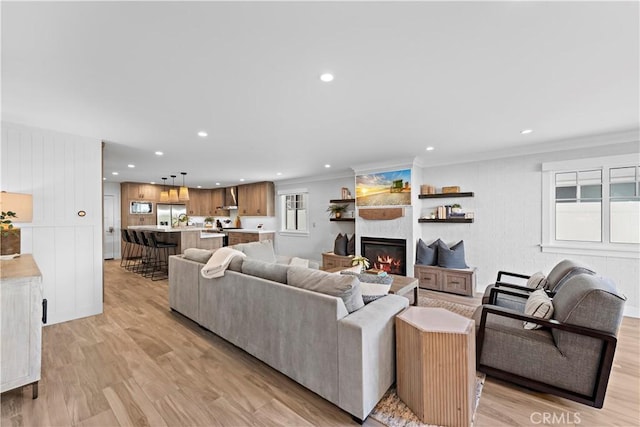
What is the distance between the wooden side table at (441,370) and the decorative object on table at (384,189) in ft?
11.4

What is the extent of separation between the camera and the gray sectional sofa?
1.69 meters

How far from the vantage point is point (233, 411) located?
1789 millimetres

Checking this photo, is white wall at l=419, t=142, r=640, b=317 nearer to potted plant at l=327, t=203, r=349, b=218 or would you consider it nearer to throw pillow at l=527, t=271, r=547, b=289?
throw pillow at l=527, t=271, r=547, b=289

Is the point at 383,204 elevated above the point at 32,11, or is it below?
below

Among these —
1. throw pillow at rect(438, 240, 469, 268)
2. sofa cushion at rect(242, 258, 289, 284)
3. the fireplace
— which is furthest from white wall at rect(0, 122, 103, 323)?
throw pillow at rect(438, 240, 469, 268)

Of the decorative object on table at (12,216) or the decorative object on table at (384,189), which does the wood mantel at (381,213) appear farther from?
the decorative object on table at (12,216)

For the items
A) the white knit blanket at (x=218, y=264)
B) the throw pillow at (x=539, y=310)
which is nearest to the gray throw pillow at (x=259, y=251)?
the white knit blanket at (x=218, y=264)

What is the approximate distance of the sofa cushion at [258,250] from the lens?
3.88m

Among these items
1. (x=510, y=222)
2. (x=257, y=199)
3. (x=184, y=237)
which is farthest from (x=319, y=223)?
(x=510, y=222)

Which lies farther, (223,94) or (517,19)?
(223,94)

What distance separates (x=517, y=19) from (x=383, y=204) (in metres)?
3.93

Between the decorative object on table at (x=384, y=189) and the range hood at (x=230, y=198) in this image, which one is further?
the range hood at (x=230, y=198)

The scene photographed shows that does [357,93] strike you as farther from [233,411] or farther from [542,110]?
[233,411]

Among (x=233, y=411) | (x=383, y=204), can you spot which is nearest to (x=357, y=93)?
(x=233, y=411)
